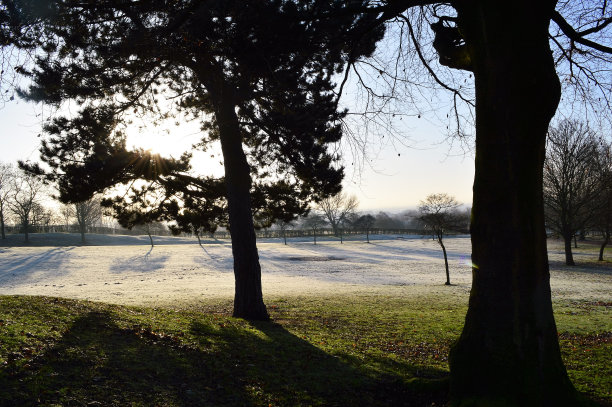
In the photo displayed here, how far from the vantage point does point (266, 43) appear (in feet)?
16.1

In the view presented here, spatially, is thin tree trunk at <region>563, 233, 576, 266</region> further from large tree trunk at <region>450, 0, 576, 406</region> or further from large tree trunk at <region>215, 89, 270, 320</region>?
large tree trunk at <region>450, 0, 576, 406</region>

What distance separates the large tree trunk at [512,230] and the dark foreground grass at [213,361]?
0.82 meters

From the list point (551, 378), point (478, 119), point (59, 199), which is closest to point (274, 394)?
point (551, 378)

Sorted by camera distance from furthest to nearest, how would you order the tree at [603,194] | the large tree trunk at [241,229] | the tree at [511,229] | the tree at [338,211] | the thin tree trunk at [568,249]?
1. the tree at [338,211]
2. the thin tree trunk at [568,249]
3. the tree at [603,194]
4. the large tree trunk at [241,229]
5. the tree at [511,229]

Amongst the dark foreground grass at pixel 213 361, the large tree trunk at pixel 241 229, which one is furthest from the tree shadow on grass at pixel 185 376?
the large tree trunk at pixel 241 229

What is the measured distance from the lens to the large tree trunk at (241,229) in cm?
956

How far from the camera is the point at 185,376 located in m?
4.42

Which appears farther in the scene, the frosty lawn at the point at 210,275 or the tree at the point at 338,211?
the tree at the point at 338,211

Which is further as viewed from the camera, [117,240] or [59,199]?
[117,240]

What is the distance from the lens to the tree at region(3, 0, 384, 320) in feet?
15.7

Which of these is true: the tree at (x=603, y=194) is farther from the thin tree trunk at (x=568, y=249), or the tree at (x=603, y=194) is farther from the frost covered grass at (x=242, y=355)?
the frost covered grass at (x=242, y=355)

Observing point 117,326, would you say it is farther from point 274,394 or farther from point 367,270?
point 367,270

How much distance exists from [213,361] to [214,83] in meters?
4.56

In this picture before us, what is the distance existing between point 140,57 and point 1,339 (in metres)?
3.93
